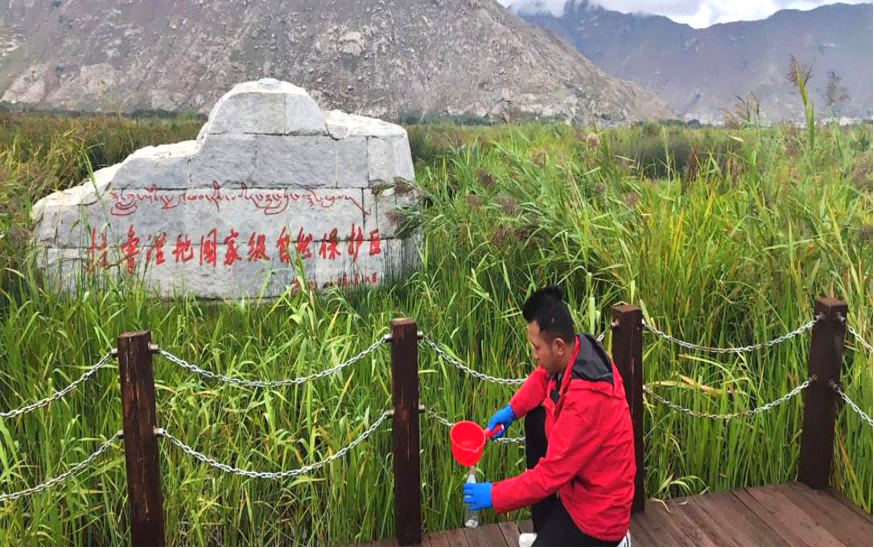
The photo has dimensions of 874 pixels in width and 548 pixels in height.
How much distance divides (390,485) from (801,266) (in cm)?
225

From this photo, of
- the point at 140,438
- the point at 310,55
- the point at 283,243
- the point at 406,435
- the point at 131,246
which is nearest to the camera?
the point at 140,438

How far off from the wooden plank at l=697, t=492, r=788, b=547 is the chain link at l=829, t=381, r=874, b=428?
1.74 ft

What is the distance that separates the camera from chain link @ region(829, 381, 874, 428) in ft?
7.98

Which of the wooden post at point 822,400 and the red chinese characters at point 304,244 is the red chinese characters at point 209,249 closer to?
the red chinese characters at point 304,244

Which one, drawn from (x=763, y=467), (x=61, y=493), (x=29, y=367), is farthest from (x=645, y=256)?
(x=29, y=367)

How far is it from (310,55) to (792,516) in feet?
82.3

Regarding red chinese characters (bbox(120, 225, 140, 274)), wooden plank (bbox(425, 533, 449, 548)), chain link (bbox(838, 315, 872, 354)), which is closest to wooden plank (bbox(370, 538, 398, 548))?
wooden plank (bbox(425, 533, 449, 548))

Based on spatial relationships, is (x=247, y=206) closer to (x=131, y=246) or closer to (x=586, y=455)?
(x=131, y=246)

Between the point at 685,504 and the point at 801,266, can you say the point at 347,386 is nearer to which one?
the point at 685,504

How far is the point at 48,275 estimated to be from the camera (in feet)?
16.3

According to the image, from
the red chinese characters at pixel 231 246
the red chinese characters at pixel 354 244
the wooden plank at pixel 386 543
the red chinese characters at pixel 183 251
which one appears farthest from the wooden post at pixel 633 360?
the red chinese characters at pixel 183 251

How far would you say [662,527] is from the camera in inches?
97.0

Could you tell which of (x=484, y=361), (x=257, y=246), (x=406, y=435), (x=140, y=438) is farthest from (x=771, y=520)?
(x=257, y=246)

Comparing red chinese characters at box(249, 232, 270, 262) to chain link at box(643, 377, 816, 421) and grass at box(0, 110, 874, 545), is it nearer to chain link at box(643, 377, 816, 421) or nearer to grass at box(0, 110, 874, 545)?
grass at box(0, 110, 874, 545)
